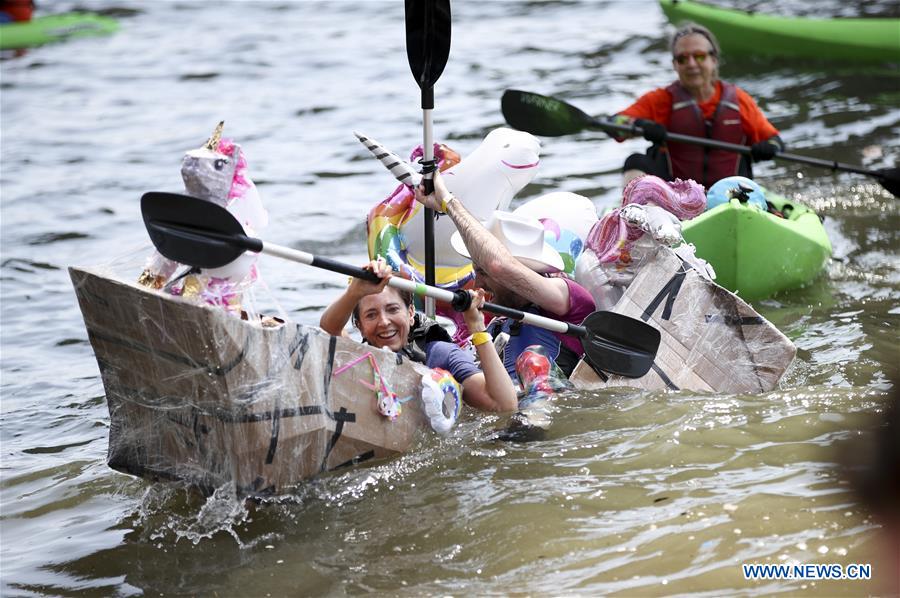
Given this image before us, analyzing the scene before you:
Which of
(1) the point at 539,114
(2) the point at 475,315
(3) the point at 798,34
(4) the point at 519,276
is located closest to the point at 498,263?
(4) the point at 519,276

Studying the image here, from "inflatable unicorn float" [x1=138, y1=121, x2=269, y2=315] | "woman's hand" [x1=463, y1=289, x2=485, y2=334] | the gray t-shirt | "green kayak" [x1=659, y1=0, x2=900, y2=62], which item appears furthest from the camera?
"green kayak" [x1=659, y1=0, x2=900, y2=62]

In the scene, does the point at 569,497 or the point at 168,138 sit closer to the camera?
the point at 569,497

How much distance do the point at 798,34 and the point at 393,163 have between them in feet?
29.2

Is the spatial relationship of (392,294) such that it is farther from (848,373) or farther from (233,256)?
(848,373)

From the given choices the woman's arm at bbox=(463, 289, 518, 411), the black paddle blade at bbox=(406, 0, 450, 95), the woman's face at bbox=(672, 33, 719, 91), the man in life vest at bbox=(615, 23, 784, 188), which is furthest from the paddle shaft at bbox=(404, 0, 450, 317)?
the woman's face at bbox=(672, 33, 719, 91)

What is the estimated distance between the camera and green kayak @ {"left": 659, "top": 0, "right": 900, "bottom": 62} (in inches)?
472

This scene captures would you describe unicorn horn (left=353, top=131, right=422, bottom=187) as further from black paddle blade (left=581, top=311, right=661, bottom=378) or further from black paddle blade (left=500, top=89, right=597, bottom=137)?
black paddle blade (left=500, top=89, right=597, bottom=137)

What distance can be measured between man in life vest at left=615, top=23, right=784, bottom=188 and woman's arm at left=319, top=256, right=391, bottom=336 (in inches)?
134

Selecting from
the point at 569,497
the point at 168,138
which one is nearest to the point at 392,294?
the point at 569,497

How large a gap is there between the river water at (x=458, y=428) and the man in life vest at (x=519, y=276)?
29cm

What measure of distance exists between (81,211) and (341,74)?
5.46 meters

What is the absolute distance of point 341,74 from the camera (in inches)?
554

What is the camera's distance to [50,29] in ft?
51.2

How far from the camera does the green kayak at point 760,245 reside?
18.8 feet
